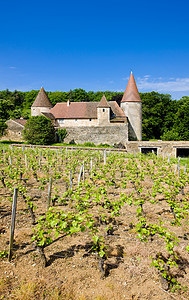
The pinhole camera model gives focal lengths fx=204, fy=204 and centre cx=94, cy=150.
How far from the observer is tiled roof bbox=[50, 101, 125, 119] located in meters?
31.6

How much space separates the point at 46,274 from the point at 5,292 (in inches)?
30.4

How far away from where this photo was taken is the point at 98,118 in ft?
99.9

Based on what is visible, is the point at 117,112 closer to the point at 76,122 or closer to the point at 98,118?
the point at 98,118

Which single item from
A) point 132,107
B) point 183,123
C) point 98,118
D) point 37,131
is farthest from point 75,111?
point 183,123

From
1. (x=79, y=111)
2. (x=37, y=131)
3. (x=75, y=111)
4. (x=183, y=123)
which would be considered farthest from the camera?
(x=183, y=123)

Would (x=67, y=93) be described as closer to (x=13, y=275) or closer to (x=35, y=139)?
(x=35, y=139)

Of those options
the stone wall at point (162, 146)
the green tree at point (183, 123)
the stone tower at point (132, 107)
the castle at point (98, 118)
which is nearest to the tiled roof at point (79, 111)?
the castle at point (98, 118)

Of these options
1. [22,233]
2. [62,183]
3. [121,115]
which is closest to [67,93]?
[121,115]

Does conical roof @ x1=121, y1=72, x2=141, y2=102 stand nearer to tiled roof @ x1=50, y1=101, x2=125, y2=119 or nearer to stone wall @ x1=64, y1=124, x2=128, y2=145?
tiled roof @ x1=50, y1=101, x2=125, y2=119

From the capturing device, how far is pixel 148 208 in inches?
283

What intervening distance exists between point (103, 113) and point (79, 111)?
4.32m

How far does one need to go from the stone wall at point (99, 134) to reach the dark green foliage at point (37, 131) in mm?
3338

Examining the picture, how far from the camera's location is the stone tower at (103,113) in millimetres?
Result: 29891

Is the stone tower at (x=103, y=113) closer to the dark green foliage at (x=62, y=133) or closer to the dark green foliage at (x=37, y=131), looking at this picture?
the dark green foliage at (x=62, y=133)
